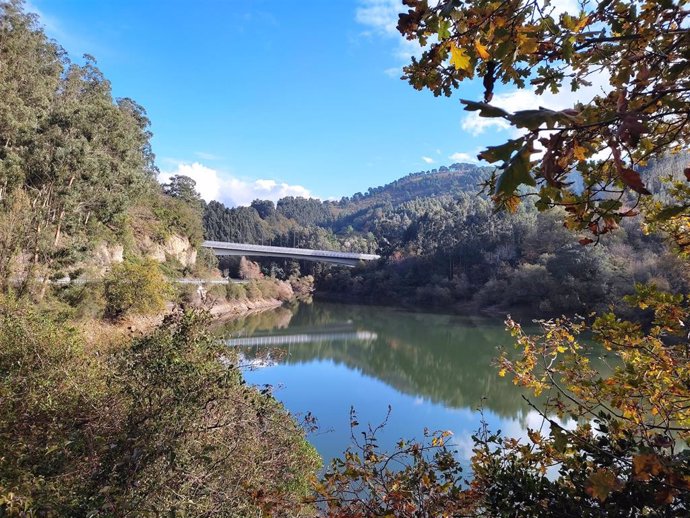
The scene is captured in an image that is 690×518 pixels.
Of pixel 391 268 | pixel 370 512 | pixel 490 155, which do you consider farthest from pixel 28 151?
pixel 391 268

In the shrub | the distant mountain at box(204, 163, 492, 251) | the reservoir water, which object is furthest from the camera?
the distant mountain at box(204, 163, 492, 251)

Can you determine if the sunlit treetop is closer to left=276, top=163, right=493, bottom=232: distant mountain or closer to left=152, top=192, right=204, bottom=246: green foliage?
left=152, top=192, right=204, bottom=246: green foliage

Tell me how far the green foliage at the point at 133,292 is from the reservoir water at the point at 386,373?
2972mm

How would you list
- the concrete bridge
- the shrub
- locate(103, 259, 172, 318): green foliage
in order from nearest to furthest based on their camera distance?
locate(103, 259, 172, 318): green foliage
the shrub
the concrete bridge

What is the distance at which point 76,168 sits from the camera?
1169 centimetres

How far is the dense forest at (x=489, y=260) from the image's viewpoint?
22.5 metres

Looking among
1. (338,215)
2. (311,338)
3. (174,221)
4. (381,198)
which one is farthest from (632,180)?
(381,198)

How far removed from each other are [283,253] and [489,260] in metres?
19.5

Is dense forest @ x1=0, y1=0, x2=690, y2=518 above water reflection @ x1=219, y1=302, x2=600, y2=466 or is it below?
above

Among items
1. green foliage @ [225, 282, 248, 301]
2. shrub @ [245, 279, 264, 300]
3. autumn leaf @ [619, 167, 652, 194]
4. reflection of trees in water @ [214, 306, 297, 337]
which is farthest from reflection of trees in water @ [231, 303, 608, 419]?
autumn leaf @ [619, 167, 652, 194]

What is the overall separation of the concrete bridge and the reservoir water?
521 inches

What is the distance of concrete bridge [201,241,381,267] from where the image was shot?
40.7m

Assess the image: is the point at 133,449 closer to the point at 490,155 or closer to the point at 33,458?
the point at 33,458

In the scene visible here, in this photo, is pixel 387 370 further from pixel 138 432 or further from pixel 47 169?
pixel 138 432
